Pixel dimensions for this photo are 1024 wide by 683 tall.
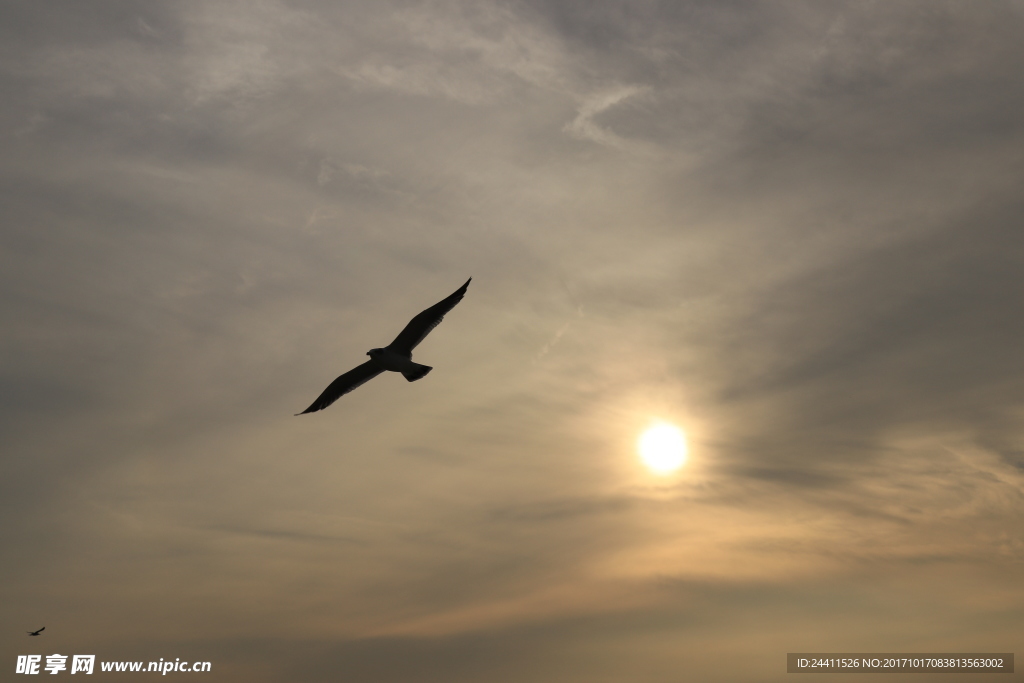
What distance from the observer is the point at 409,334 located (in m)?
52.3

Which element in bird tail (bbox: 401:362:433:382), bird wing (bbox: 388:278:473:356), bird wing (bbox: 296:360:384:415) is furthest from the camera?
bird wing (bbox: 296:360:384:415)

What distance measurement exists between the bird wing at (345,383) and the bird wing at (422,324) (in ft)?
11.7

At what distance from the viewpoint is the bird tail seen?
54306 millimetres

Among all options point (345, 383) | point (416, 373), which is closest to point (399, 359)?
point (416, 373)

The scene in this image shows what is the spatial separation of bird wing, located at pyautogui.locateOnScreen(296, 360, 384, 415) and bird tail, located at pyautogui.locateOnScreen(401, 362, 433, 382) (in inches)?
82.6

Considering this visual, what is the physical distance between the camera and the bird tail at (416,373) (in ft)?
178

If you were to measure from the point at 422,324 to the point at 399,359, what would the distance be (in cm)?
326

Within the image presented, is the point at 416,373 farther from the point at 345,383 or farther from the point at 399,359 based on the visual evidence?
the point at 345,383

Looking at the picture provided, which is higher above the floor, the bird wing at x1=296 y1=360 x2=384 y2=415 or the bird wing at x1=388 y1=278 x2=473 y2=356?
the bird wing at x1=388 y1=278 x2=473 y2=356

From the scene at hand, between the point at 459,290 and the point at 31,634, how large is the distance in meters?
86.9

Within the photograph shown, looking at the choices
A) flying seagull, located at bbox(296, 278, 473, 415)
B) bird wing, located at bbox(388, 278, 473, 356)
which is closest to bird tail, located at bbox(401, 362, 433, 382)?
flying seagull, located at bbox(296, 278, 473, 415)

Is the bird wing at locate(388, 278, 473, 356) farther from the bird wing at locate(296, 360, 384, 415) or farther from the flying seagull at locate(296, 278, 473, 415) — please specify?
the bird wing at locate(296, 360, 384, 415)

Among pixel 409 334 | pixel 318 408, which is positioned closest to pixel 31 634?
pixel 318 408

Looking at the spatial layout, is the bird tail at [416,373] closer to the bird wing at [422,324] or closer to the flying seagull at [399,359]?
the flying seagull at [399,359]
